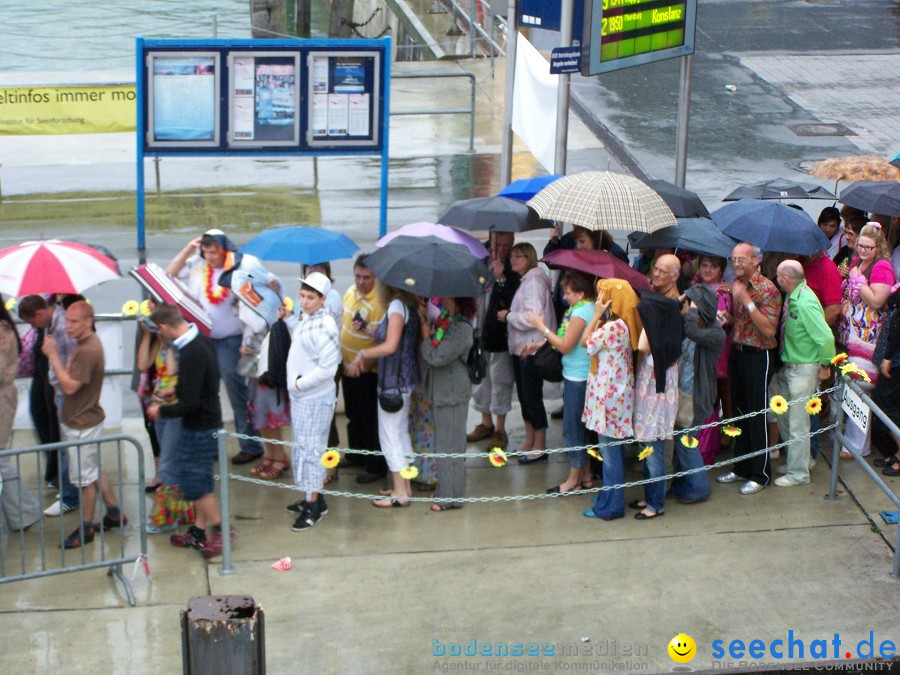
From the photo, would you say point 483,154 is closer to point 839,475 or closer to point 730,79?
point 730,79

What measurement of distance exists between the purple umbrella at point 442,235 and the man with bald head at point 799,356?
1.96 m

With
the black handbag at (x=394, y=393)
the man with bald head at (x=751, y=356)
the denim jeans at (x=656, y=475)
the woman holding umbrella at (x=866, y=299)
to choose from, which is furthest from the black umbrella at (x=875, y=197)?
the black handbag at (x=394, y=393)

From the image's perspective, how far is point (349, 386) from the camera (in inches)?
330

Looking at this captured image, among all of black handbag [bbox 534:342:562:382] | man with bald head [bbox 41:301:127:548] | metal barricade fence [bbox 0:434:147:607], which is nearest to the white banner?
black handbag [bbox 534:342:562:382]

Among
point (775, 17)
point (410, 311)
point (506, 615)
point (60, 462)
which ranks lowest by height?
point (506, 615)

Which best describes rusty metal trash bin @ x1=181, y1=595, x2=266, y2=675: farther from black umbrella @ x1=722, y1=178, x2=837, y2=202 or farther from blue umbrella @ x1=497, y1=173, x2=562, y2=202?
black umbrella @ x1=722, y1=178, x2=837, y2=202

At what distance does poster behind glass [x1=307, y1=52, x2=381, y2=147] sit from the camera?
11.7 m

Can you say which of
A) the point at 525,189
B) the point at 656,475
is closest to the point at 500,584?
the point at 656,475

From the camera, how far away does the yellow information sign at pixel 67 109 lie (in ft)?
44.2

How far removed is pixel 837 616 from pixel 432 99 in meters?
13.2

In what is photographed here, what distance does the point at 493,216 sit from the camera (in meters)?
→ 8.71

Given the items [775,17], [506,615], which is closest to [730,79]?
[775,17]

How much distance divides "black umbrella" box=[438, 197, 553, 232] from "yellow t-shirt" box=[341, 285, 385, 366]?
99 cm

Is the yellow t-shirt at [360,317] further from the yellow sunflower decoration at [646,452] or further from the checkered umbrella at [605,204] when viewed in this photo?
the yellow sunflower decoration at [646,452]
